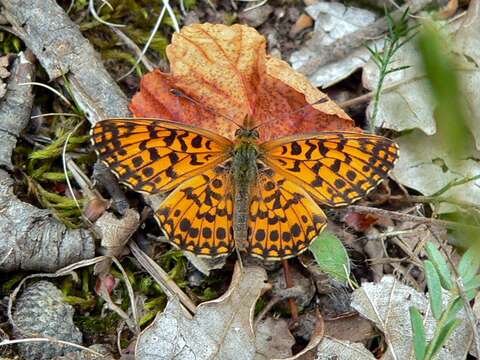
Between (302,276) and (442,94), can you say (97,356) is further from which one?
(442,94)

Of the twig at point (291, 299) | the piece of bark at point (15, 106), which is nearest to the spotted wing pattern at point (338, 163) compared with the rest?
the twig at point (291, 299)

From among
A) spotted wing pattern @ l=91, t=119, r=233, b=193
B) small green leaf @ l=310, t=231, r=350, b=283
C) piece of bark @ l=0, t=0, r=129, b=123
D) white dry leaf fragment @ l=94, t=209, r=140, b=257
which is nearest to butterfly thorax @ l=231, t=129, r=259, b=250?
spotted wing pattern @ l=91, t=119, r=233, b=193

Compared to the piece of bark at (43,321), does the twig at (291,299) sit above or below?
above

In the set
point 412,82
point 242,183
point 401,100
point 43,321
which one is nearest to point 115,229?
point 43,321

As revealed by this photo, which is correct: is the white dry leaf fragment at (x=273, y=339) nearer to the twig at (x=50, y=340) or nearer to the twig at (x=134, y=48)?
the twig at (x=50, y=340)

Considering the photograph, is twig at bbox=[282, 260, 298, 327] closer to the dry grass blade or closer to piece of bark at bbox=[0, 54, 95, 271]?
the dry grass blade

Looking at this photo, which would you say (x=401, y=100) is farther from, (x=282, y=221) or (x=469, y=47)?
(x=282, y=221)
